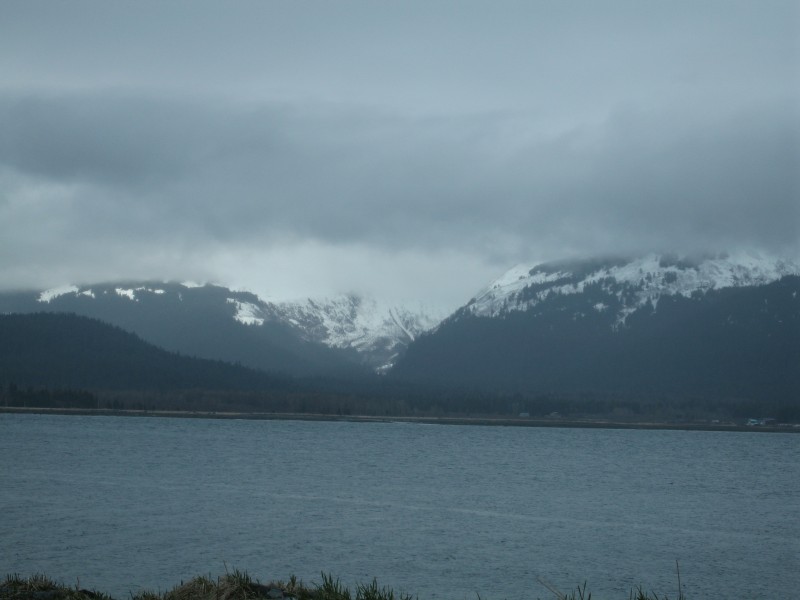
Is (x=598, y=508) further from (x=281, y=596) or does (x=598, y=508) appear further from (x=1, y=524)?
(x=281, y=596)

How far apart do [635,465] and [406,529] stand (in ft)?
234

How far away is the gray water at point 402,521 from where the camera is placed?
148 ft

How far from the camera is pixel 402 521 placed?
6097 centimetres

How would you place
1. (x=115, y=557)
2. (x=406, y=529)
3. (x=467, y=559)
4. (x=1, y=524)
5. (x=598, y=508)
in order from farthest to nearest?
1. (x=598, y=508)
2. (x=406, y=529)
3. (x=1, y=524)
4. (x=467, y=559)
5. (x=115, y=557)

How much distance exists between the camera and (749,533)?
63.2m

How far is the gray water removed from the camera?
45156 millimetres

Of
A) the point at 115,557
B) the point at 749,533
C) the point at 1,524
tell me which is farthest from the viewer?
the point at 749,533

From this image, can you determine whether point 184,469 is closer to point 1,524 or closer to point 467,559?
point 1,524

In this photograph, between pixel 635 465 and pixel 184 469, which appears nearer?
pixel 184 469

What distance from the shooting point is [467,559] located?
4881 cm

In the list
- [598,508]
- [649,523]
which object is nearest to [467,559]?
[649,523]

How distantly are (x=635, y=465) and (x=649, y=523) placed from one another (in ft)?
192

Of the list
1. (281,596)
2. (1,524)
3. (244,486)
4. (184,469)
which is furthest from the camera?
(184,469)

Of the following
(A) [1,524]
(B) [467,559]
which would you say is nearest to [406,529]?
(B) [467,559]
